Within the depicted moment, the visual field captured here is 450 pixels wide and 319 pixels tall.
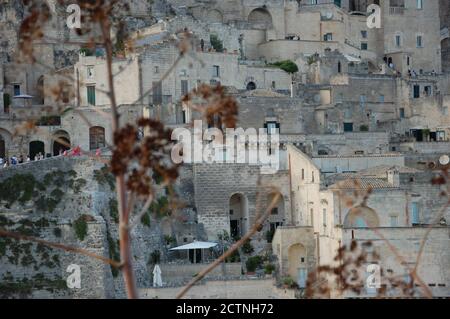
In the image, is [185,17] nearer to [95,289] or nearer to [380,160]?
[380,160]

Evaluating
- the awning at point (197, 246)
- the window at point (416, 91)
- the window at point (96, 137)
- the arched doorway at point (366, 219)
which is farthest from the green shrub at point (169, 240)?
the window at point (416, 91)

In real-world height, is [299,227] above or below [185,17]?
below

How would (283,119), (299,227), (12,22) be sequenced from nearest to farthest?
(299,227)
(283,119)
(12,22)

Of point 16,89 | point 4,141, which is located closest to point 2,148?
point 4,141

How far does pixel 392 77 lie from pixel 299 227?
17.0m

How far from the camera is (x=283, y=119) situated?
5116 centimetres

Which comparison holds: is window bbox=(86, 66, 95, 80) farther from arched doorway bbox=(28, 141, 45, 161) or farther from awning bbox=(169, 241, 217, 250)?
awning bbox=(169, 241, 217, 250)

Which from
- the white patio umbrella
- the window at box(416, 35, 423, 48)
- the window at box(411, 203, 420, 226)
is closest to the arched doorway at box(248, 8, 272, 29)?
the window at box(416, 35, 423, 48)

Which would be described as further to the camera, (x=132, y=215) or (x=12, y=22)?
(x=12, y=22)

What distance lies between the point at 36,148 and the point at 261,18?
18496mm

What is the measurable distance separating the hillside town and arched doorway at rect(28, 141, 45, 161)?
9 centimetres

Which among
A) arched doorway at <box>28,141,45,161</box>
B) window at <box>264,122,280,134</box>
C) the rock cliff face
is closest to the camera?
the rock cliff face

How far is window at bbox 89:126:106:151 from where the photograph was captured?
5131 centimetres
